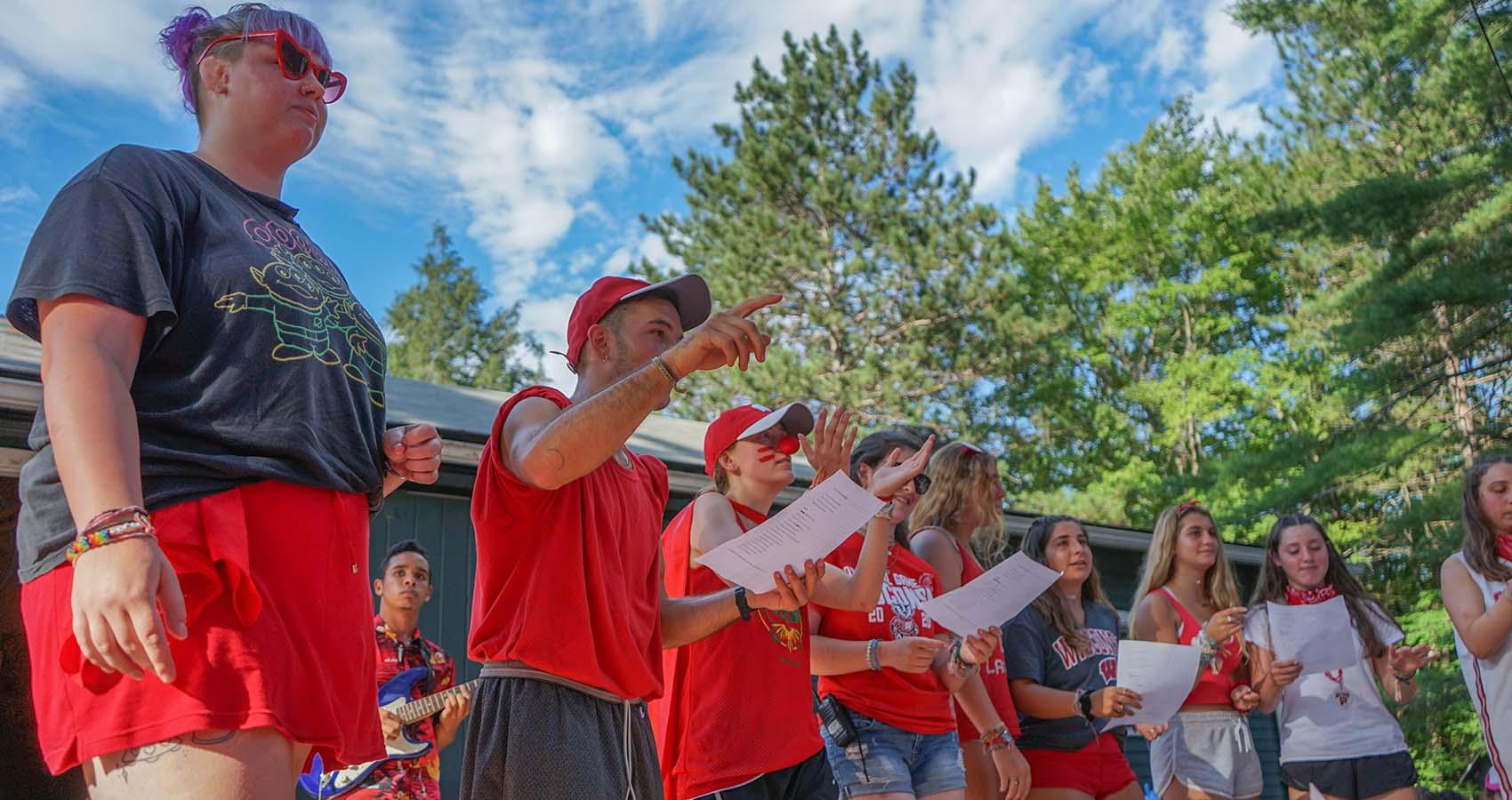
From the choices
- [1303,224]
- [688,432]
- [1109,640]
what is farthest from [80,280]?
[1303,224]

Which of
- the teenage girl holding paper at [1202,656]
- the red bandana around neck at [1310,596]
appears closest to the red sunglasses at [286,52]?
the teenage girl holding paper at [1202,656]

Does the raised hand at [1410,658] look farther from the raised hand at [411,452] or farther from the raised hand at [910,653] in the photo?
the raised hand at [411,452]

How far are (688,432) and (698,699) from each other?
7739 mm

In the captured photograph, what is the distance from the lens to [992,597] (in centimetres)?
431

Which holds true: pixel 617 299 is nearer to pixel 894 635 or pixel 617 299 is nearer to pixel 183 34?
pixel 183 34

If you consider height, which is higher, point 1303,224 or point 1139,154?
point 1139,154

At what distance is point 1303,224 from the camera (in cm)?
1288

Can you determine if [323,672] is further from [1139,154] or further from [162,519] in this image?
[1139,154]

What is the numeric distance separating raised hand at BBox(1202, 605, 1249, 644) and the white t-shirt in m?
0.35

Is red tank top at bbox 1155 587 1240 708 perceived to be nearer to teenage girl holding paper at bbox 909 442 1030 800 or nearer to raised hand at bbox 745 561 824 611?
teenage girl holding paper at bbox 909 442 1030 800

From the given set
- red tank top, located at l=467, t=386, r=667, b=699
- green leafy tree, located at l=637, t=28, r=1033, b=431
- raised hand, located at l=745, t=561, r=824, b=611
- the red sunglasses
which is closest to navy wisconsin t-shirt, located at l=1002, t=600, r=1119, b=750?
raised hand, located at l=745, t=561, r=824, b=611

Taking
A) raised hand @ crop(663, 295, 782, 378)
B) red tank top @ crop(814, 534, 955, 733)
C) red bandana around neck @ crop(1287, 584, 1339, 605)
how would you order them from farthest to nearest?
1. red bandana around neck @ crop(1287, 584, 1339, 605)
2. red tank top @ crop(814, 534, 955, 733)
3. raised hand @ crop(663, 295, 782, 378)

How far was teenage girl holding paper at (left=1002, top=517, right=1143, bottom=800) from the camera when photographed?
4980 millimetres

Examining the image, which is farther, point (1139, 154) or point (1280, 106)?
point (1139, 154)
